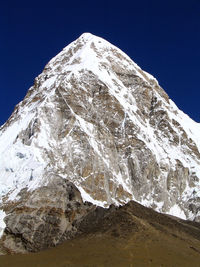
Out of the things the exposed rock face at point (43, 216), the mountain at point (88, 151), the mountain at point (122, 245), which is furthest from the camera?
the mountain at point (88, 151)

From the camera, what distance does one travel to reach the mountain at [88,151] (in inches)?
2837

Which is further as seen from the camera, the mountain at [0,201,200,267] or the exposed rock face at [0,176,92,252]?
the exposed rock face at [0,176,92,252]

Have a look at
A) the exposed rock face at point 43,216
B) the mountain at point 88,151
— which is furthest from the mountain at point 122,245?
the mountain at point 88,151

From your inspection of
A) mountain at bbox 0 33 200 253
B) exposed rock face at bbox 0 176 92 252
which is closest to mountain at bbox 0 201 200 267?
exposed rock face at bbox 0 176 92 252

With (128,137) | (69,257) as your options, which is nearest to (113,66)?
(128,137)

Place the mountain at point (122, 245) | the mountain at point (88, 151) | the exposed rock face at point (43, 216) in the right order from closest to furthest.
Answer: the mountain at point (122, 245)
the exposed rock face at point (43, 216)
the mountain at point (88, 151)

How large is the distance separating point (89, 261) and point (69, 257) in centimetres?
342

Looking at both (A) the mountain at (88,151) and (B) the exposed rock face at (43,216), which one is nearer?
(B) the exposed rock face at (43,216)

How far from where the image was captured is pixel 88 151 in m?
100

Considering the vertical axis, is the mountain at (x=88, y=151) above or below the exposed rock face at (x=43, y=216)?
above

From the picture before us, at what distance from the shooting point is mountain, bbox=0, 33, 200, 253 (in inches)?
2837

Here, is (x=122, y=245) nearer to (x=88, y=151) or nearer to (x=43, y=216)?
(x=43, y=216)

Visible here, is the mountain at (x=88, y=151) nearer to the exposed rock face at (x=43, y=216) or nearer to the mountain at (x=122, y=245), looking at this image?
the exposed rock face at (x=43, y=216)

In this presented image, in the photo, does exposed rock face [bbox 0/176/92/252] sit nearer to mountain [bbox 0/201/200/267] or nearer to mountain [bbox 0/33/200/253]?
mountain [bbox 0/33/200/253]
